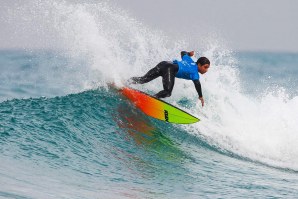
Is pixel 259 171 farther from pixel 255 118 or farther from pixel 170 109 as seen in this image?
pixel 255 118

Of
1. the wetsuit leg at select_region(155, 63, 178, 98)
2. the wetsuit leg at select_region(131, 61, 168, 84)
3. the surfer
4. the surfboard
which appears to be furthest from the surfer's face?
the surfboard

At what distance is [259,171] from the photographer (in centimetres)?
1060

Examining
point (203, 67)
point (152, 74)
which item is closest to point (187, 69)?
point (203, 67)

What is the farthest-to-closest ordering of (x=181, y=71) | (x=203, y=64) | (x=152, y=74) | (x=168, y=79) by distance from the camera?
(x=152, y=74), (x=168, y=79), (x=181, y=71), (x=203, y=64)

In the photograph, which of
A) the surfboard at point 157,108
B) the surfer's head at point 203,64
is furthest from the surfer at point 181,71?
the surfboard at point 157,108

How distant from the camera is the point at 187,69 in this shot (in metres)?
11.6

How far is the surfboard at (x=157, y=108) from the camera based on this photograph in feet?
38.0

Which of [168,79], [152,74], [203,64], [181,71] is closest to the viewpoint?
[203,64]

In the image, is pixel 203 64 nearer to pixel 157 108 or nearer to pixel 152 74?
pixel 152 74

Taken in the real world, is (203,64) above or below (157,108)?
above

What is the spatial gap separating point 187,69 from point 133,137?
5.78 feet

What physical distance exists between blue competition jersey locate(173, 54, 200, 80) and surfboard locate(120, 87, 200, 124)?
0.70 metres

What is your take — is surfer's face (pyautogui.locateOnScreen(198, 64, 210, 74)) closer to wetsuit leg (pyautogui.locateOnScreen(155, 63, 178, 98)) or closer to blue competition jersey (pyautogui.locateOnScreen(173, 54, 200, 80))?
blue competition jersey (pyautogui.locateOnScreen(173, 54, 200, 80))

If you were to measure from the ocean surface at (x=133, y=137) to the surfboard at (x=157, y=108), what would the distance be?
8.9 inches
